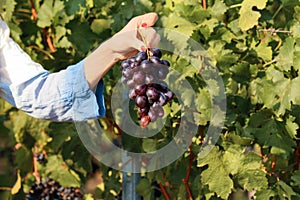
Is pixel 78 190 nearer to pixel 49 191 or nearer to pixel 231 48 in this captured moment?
pixel 49 191

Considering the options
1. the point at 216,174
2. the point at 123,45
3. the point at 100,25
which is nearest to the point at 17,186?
the point at 100,25

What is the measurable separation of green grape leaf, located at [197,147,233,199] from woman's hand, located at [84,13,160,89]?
68 cm

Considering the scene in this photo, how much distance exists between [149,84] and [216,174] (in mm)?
796

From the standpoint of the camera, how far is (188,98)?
9.10ft

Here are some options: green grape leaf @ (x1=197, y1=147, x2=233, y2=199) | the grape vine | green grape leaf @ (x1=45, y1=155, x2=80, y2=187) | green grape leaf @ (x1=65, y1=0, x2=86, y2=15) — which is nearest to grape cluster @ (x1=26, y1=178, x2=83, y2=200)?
green grape leaf @ (x1=45, y1=155, x2=80, y2=187)

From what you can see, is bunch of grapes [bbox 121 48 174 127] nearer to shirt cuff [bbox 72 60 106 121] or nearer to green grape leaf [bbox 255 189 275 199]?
shirt cuff [bbox 72 60 106 121]

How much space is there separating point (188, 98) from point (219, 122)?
0.14m

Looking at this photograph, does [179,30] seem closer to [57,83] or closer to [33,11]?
[57,83]

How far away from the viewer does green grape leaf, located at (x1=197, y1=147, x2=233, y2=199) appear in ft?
8.87

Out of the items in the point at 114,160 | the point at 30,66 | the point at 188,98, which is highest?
the point at 30,66

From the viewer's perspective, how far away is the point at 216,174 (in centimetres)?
274

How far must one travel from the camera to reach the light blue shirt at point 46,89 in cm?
223

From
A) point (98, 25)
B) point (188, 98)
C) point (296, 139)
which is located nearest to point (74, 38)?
point (98, 25)

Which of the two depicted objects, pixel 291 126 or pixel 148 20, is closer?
pixel 148 20
